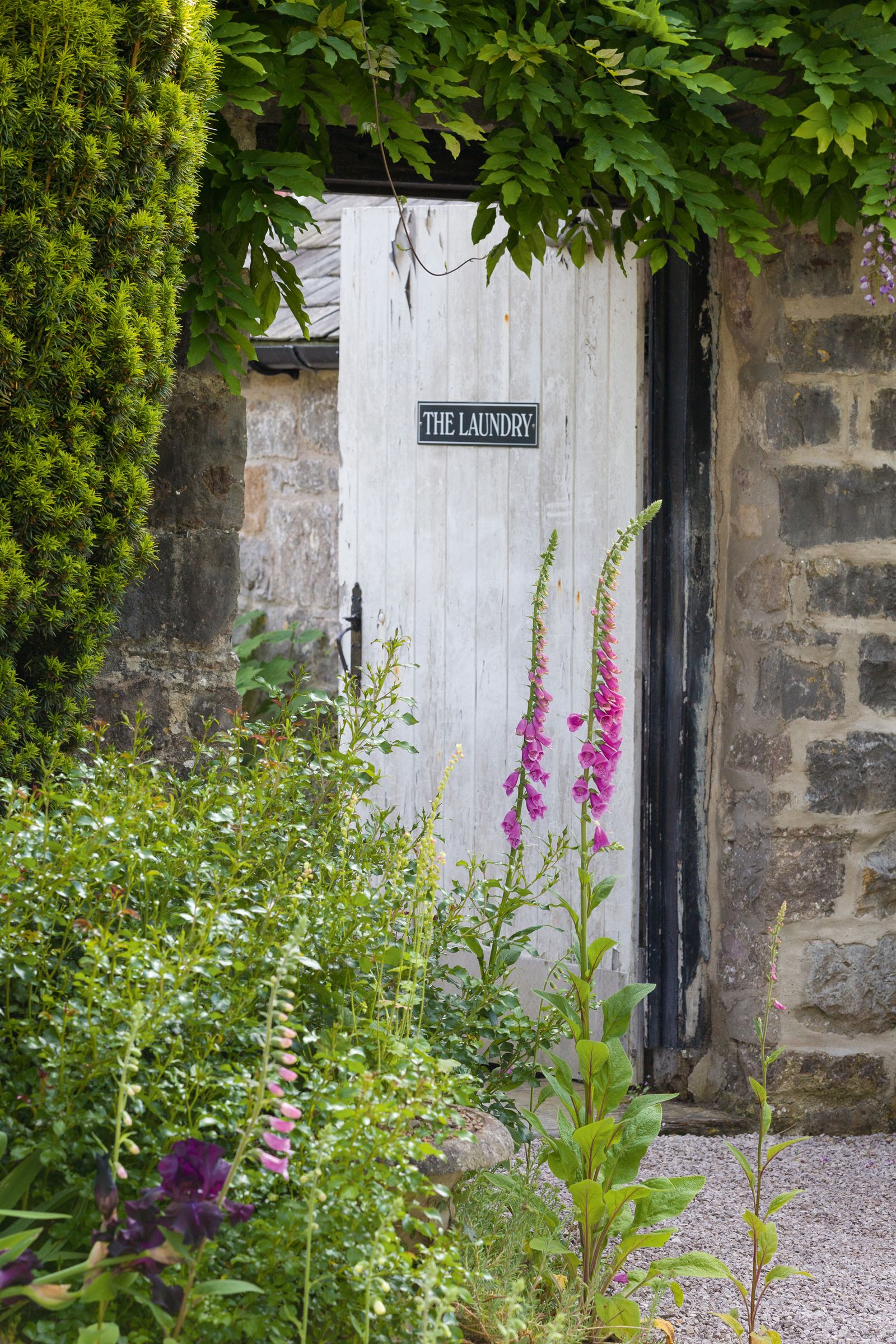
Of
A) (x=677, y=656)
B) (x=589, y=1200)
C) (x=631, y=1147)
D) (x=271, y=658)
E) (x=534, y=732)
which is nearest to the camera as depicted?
(x=589, y=1200)

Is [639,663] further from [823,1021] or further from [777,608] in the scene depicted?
[823,1021]

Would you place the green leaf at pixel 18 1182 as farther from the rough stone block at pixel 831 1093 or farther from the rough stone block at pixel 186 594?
the rough stone block at pixel 831 1093

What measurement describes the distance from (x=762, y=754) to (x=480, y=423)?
4.77 ft

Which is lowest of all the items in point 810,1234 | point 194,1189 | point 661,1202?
point 810,1234

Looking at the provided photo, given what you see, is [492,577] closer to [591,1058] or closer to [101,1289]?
[591,1058]

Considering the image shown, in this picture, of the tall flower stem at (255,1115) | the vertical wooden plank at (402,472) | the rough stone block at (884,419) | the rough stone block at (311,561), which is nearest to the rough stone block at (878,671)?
the rough stone block at (884,419)

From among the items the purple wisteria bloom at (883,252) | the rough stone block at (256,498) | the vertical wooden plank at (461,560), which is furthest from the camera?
the rough stone block at (256,498)

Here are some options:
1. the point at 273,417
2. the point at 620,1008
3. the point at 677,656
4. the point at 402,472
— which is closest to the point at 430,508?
the point at 402,472

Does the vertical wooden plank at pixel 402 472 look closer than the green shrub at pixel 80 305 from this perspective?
No

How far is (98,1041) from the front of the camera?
1521 mm

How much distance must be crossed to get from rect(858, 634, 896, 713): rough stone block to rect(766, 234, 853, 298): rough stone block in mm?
978

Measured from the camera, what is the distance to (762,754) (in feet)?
12.2

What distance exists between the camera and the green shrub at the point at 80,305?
2.33m

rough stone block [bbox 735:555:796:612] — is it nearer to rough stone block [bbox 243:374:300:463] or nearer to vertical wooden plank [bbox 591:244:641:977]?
vertical wooden plank [bbox 591:244:641:977]
